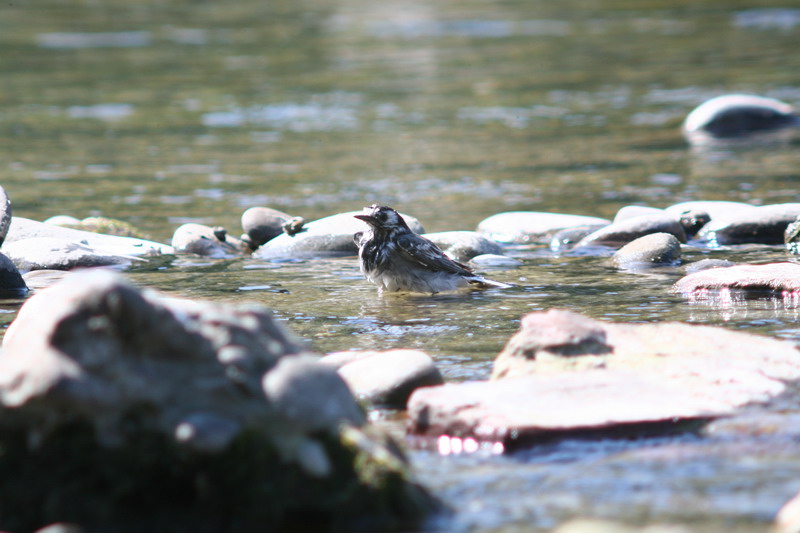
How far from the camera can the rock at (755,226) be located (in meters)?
8.81

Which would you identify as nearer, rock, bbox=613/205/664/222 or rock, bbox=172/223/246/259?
rock, bbox=172/223/246/259

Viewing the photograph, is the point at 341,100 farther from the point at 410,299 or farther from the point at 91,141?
the point at 410,299

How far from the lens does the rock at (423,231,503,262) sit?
8.66 meters

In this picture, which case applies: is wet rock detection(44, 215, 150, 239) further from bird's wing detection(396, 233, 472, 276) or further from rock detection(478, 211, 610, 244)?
bird's wing detection(396, 233, 472, 276)

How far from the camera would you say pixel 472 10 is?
34875 mm

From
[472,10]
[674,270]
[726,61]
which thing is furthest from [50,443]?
[472,10]

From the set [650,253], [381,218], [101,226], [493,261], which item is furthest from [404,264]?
[101,226]

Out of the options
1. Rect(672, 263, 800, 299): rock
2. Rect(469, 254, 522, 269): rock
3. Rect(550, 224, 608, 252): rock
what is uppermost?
Rect(550, 224, 608, 252): rock

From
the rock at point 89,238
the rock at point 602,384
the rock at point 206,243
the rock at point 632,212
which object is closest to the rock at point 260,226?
the rock at point 206,243

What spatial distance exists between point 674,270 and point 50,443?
532 cm

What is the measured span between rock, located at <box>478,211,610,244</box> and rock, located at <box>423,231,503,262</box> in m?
0.67

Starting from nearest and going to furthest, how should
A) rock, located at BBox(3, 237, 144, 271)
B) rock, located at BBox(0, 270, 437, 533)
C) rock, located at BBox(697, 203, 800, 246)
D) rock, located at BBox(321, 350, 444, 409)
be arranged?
rock, located at BBox(0, 270, 437, 533) < rock, located at BBox(321, 350, 444, 409) < rock, located at BBox(3, 237, 144, 271) < rock, located at BBox(697, 203, 800, 246)

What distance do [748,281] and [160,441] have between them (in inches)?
172

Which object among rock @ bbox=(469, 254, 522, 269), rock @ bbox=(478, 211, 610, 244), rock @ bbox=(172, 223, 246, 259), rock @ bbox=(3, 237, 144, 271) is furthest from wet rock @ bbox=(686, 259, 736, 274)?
rock @ bbox=(3, 237, 144, 271)
